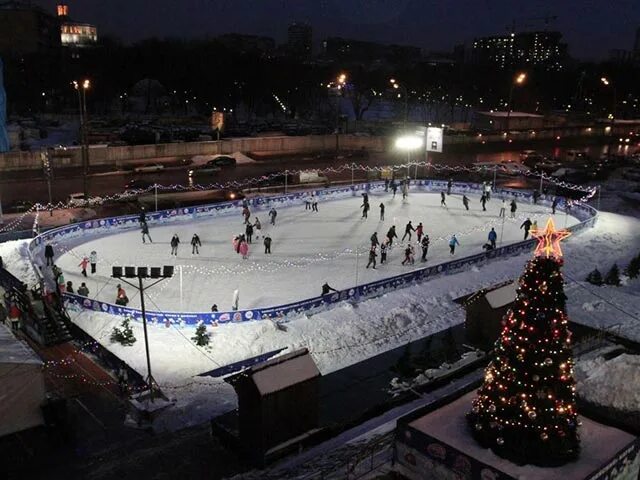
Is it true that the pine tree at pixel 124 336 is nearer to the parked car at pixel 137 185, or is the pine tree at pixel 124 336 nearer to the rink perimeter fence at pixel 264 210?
the rink perimeter fence at pixel 264 210

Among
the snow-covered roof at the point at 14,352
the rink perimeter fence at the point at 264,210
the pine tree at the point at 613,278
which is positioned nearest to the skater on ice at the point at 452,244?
the rink perimeter fence at the point at 264,210

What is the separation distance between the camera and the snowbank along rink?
2141 centimetres

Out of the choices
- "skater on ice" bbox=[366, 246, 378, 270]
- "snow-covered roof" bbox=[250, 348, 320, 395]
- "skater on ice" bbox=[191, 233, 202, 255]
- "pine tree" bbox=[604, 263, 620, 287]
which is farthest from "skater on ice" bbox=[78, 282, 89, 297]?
"pine tree" bbox=[604, 263, 620, 287]

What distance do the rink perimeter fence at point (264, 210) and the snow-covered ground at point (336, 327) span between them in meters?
0.26

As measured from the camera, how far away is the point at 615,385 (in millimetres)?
12766

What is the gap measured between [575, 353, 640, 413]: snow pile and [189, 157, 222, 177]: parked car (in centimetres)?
3483

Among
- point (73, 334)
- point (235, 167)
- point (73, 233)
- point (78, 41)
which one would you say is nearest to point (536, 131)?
point (235, 167)

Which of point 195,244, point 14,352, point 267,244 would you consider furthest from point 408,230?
point 14,352

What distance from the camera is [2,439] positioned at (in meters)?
12.3

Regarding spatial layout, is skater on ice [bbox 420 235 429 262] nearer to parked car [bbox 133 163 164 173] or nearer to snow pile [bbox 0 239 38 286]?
snow pile [bbox 0 239 38 286]

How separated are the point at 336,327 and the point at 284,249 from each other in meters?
8.18

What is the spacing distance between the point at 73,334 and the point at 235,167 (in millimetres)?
32241

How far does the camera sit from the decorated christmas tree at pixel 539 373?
29.2 feet

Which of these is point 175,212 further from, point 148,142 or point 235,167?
point 148,142
